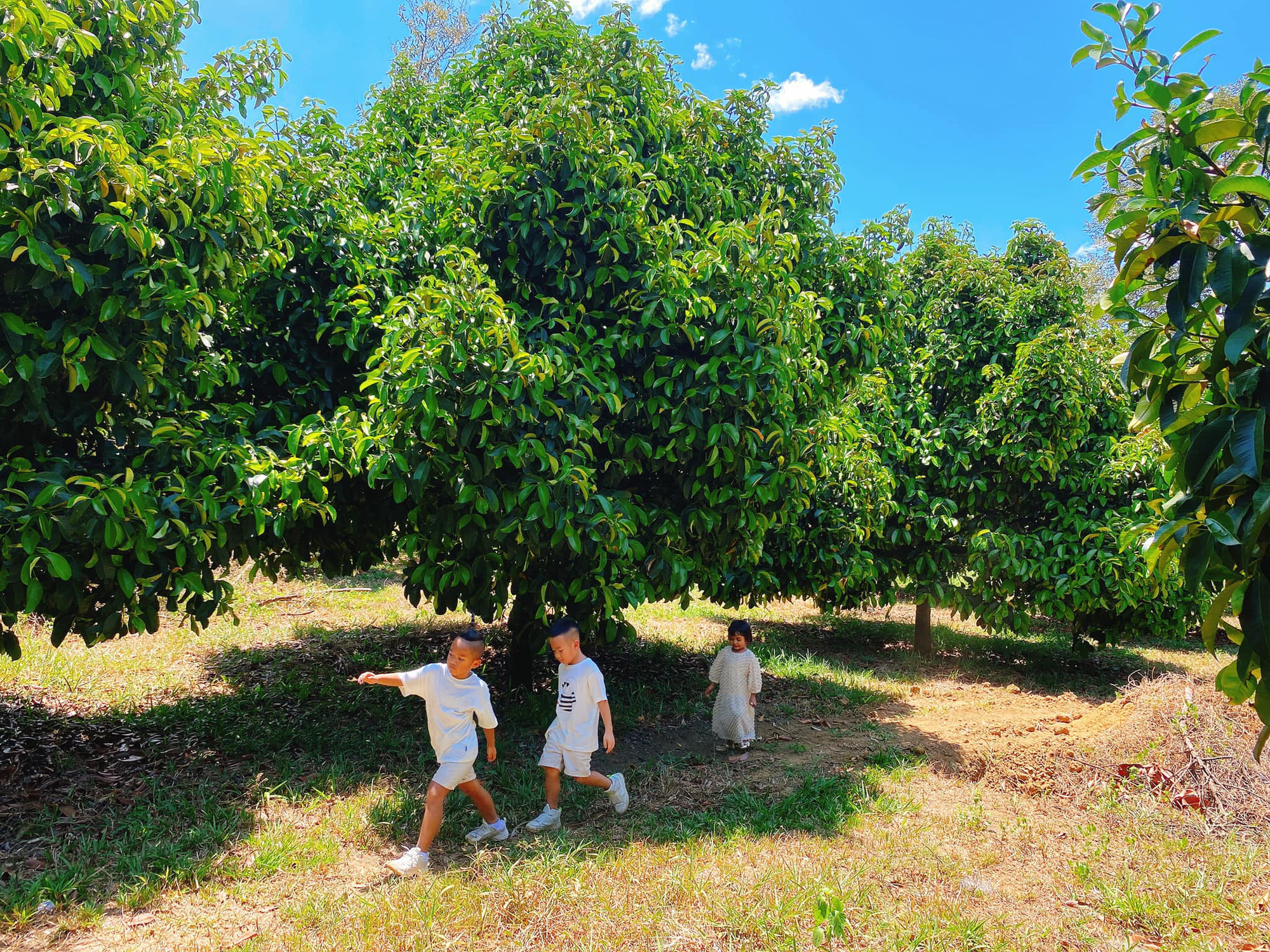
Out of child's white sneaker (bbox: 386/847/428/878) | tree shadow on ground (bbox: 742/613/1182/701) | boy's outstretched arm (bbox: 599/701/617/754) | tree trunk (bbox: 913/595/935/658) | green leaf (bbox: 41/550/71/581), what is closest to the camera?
green leaf (bbox: 41/550/71/581)

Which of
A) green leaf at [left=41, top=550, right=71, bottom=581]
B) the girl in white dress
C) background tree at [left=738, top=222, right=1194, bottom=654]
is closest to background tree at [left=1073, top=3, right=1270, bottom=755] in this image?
the girl in white dress

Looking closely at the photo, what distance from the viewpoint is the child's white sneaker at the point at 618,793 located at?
515 cm

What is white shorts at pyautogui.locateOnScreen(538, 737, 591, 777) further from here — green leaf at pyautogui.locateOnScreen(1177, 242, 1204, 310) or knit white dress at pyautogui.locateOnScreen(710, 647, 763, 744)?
green leaf at pyautogui.locateOnScreen(1177, 242, 1204, 310)

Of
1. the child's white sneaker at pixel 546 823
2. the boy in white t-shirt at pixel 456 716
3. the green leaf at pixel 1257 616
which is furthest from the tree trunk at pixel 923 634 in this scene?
the green leaf at pixel 1257 616

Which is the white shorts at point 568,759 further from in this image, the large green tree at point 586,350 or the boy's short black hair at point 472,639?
the large green tree at point 586,350

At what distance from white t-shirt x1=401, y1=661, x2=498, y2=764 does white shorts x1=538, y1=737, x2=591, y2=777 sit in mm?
546

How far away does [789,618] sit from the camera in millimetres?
13984

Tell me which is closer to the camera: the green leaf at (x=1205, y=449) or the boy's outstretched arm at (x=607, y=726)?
the green leaf at (x=1205, y=449)

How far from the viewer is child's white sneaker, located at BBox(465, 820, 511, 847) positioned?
4.68 m

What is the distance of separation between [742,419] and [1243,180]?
3.82 m

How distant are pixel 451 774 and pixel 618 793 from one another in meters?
1.20

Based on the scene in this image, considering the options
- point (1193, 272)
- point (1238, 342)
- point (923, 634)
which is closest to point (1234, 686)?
point (1238, 342)

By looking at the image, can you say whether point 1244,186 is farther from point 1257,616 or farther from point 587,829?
point 587,829

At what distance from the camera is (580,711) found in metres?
5.01
